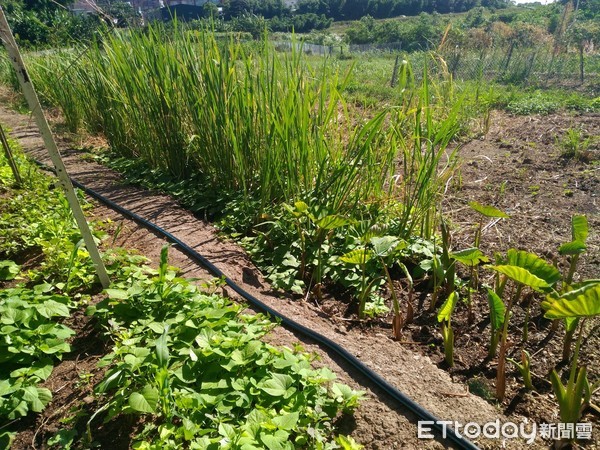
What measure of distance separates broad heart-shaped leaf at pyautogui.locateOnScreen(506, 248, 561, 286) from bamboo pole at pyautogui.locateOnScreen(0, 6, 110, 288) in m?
1.52

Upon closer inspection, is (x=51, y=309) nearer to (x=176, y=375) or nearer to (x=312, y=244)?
(x=176, y=375)

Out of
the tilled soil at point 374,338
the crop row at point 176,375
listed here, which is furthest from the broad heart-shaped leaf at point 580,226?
the crop row at point 176,375

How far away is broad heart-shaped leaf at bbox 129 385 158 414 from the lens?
3.66 ft

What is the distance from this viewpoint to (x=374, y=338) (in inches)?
72.6

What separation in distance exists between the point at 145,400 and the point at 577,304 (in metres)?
1.16

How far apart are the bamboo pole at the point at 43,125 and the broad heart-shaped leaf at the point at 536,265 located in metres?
1.52

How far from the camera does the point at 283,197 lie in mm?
2748

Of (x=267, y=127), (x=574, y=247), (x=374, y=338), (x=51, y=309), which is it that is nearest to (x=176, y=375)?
(x=51, y=309)

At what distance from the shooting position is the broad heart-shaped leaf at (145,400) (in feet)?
3.66

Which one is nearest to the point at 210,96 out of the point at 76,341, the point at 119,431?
the point at 76,341

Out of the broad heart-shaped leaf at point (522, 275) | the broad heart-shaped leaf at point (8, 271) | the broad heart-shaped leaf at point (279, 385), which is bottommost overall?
the broad heart-shaped leaf at point (279, 385)

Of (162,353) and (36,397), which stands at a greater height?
(162,353)

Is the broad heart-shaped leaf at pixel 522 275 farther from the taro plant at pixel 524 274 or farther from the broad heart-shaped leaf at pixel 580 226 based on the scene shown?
the broad heart-shaped leaf at pixel 580 226

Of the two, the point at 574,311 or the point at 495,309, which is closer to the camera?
the point at 574,311
